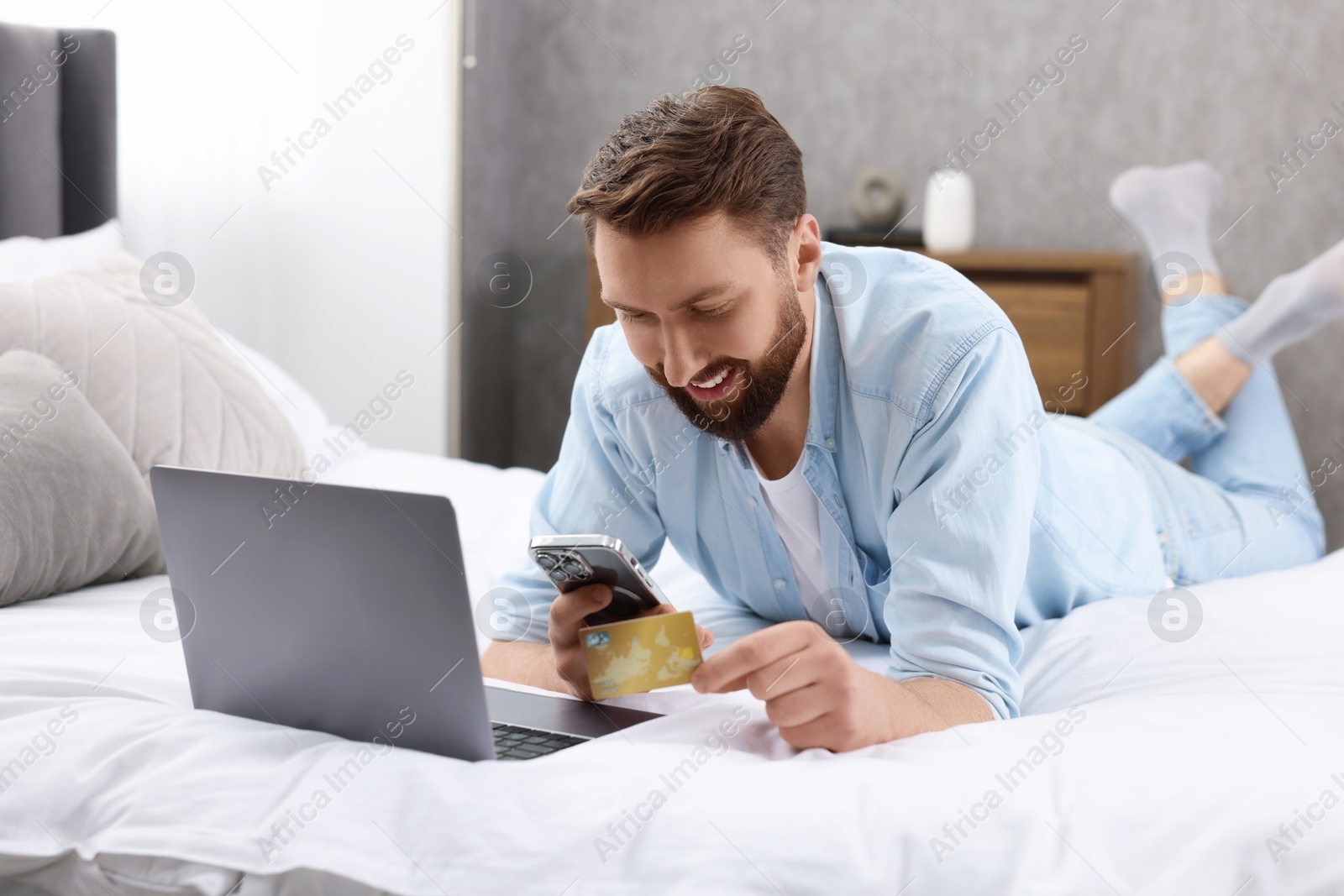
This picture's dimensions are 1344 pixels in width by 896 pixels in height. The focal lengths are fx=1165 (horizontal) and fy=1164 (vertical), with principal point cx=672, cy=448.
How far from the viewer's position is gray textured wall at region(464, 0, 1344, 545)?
256 centimetres

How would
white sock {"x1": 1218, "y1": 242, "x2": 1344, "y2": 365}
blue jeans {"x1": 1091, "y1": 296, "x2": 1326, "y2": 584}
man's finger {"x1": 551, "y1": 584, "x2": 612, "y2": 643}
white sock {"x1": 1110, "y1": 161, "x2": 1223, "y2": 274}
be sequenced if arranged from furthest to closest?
white sock {"x1": 1110, "y1": 161, "x2": 1223, "y2": 274}
white sock {"x1": 1218, "y1": 242, "x2": 1344, "y2": 365}
blue jeans {"x1": 1091, "y1": 296, "x2": 1326, "y2": 584}
man's finger {"x1": 551, "y1": 584, "x2": 612, "y2": 643}

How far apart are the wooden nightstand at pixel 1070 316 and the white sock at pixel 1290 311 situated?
1.69 feet

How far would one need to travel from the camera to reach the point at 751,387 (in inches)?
41.3

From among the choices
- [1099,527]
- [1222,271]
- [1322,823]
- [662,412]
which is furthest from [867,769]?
[1222,271]

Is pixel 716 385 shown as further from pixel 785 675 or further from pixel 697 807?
pixel 697 807

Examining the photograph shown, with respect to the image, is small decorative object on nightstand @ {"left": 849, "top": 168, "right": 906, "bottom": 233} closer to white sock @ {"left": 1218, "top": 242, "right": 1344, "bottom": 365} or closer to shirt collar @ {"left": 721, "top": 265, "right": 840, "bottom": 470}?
white sock @ {"left": 1218, "top": 242, "right": 1344, "bottom": 365}

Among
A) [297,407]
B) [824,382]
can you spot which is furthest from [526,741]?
[297,407]

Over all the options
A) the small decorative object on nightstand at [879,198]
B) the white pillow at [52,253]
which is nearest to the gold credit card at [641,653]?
the white pillow at [52,253]

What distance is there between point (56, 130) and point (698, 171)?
61.2 inches

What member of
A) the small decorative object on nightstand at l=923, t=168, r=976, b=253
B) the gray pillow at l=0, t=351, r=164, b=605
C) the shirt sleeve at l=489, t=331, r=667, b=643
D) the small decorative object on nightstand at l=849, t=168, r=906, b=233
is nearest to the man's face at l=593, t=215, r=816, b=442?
the shirt sleeve at l=489, t=331, r=667, b=643

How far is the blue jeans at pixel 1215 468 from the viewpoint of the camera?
161 centimetres

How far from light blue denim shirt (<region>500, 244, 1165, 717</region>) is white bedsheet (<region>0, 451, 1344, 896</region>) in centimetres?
14

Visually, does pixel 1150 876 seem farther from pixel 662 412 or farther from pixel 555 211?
pixel 555 211

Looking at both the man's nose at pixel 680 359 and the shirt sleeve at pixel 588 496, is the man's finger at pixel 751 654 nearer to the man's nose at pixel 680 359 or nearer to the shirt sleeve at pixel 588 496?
the man's nose at pixel 680 359
